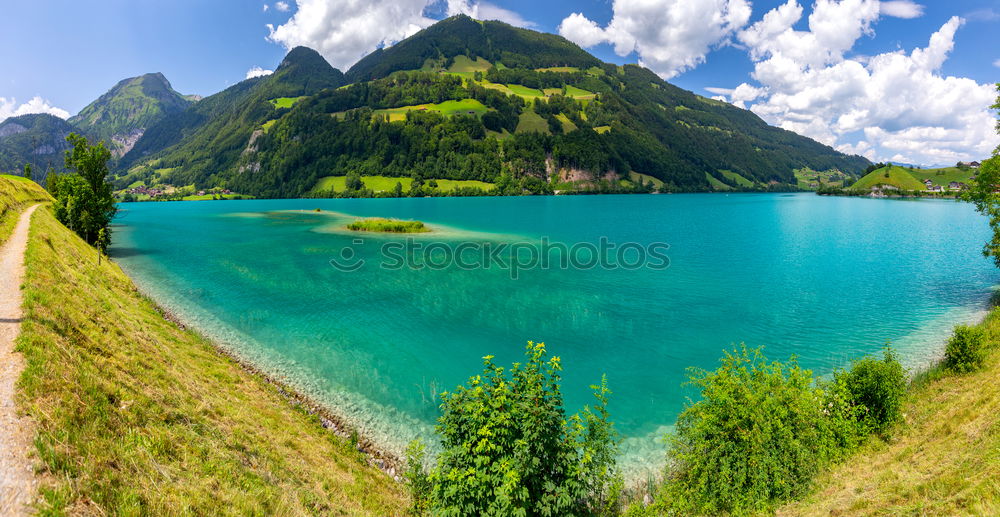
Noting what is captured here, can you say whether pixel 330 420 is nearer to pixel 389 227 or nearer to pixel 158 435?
pixel 158 435

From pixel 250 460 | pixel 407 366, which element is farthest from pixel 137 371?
pixel 407 366

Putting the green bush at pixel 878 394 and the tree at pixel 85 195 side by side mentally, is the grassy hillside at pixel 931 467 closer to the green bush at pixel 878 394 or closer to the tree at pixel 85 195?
the green bush at pixel 878 394

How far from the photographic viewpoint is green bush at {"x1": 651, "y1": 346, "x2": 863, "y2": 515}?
38.0 ft

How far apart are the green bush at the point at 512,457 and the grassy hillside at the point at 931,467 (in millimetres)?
6121

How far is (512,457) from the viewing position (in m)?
10.3

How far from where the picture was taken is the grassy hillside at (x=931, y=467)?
28.0 feet

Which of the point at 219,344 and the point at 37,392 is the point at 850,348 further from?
the point at 219,344

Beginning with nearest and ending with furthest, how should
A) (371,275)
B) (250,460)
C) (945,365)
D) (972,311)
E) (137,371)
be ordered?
(250,460)
(137,371)
(945,365)
(972,311)
(371,275)

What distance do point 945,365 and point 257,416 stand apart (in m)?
34.7

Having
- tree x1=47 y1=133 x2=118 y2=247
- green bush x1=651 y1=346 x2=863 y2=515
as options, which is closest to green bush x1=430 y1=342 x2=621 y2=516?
green bush x1=651 y1=346 x2=863 y2=515

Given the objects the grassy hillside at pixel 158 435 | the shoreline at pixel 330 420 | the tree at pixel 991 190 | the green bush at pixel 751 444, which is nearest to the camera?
the grassy hillside at pixel 158 435

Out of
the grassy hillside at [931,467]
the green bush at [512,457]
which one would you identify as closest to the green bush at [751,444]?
the grassy hillside at [931,467]

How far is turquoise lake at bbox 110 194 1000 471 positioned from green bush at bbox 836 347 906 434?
7.31 m

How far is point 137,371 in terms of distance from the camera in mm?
14430
